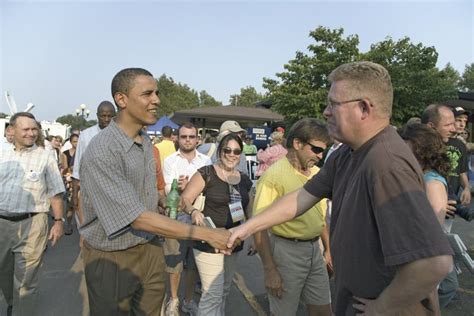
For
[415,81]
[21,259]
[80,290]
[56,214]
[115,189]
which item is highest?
[415,81]

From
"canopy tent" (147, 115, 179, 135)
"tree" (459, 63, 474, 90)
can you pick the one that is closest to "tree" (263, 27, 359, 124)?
"canopy tent" (147, 115, 179, 135)

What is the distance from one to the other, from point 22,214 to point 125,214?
2.06 meters

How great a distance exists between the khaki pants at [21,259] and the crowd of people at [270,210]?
1 centimetres

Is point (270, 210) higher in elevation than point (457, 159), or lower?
lower

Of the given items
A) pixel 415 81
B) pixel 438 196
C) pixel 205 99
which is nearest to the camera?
pixel 438 196

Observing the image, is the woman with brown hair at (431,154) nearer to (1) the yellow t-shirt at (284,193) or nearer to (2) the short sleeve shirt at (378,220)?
(1) the yellow t-shirt at (284,193)

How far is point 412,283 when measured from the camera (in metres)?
1.31

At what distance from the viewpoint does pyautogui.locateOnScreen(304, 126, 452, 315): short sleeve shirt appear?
129 cm

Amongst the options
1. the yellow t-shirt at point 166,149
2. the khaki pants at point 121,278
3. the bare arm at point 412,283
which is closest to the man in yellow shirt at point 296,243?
the khaki pants at point 121,278

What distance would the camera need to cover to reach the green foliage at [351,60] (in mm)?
15172

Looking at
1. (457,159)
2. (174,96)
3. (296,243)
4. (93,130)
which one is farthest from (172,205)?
(174,96)

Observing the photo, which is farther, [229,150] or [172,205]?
[229,150]

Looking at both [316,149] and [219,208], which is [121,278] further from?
[316,149]

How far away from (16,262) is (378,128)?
370 centimetres
